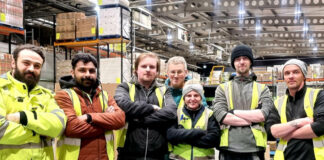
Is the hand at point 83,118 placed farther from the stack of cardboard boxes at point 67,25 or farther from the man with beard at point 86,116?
the stack of cardboard boxes at point 67,25

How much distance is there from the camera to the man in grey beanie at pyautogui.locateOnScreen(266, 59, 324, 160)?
109 inches

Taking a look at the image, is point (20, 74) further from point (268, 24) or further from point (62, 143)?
point (268, 24)

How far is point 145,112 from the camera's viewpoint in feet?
9.35

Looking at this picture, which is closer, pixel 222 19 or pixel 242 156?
pixel 242 156

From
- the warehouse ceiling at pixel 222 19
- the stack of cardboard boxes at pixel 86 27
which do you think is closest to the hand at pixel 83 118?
the stack of cardboard boxes at pixel 86 27

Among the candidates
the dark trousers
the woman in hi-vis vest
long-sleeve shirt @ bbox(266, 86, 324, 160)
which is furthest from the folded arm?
long-sleeve shirt @ bbox(266, 86, 324, 160)

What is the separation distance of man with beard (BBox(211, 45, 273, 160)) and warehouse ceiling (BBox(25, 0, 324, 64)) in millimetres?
7053

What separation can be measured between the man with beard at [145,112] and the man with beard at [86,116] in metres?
0.14

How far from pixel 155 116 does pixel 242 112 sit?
35.5 inches

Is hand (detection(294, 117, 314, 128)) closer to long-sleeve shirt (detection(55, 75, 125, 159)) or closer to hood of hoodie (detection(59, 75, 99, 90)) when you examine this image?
long-sleeve shirt (detection(55, 75, 125, 159))

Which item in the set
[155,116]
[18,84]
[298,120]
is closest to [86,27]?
[18,84]

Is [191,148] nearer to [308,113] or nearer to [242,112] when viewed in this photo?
[242,112]

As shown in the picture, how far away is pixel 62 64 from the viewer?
8.61 m

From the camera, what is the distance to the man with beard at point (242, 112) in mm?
2984
